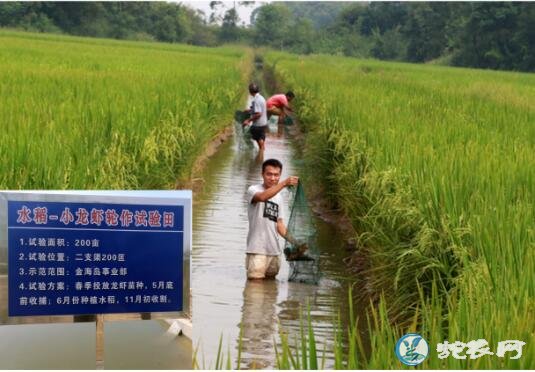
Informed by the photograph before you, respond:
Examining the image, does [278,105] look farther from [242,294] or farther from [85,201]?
[85,201]

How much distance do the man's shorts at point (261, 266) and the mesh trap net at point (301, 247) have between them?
0.36 ft

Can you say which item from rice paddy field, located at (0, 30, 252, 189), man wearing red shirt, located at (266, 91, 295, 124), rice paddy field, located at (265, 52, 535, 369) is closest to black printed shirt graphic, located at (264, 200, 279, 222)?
rice paddy field, located at (265, 52, 535, 369)

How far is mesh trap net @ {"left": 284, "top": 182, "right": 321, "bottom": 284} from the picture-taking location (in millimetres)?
6477

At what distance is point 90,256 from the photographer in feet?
9.91

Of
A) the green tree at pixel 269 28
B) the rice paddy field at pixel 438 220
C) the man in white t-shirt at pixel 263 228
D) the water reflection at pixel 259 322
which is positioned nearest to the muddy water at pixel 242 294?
the water reflection at pixel 259 322

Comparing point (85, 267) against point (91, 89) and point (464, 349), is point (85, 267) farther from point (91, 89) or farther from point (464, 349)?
point (91, 89)

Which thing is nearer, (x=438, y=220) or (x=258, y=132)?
(x=438, y=220)

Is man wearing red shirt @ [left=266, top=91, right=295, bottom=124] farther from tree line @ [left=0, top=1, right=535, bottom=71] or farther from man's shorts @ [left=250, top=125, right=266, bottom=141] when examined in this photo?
tree line @ [left=0, top=1, right=535, bottom=71]

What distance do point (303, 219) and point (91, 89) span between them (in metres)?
4.48

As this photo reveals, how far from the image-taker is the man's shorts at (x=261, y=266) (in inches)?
258

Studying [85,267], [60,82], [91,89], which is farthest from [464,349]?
[60,82]

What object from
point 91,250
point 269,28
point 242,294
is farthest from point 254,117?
point 269,28

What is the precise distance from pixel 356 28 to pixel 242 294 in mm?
70418

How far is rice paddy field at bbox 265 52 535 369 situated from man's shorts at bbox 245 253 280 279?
0.69 meters
